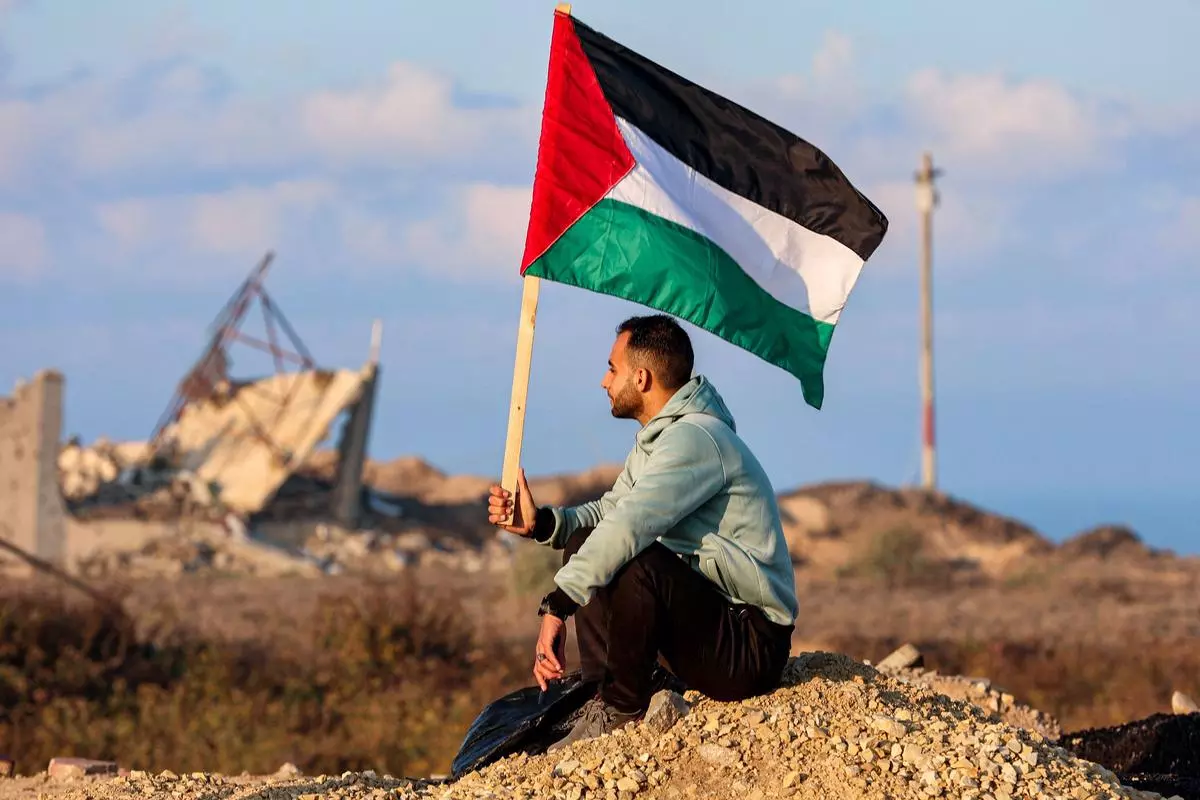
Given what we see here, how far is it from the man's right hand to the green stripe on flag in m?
0.85

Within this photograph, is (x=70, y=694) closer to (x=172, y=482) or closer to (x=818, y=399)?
(x=818, y=399)

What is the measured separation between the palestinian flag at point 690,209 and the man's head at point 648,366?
37 cm

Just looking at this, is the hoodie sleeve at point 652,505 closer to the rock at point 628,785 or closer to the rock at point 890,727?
the rock at point 628,785

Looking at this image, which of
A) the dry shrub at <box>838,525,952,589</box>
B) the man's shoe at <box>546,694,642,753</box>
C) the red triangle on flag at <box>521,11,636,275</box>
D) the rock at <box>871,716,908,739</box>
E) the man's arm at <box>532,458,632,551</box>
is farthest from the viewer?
the dry shrub at <box>838,525,952,589</box>

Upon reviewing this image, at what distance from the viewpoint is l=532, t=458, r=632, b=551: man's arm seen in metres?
6.23

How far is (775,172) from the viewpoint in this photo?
6750 millimetres

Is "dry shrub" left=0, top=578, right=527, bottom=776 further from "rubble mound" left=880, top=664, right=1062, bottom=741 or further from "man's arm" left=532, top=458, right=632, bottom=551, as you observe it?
"man's arm" left=532, top=458, right=632, bottom=551

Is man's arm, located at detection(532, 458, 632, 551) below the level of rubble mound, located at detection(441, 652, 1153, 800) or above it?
above

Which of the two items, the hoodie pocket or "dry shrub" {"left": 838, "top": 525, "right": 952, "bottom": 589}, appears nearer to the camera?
the hoodie pocket

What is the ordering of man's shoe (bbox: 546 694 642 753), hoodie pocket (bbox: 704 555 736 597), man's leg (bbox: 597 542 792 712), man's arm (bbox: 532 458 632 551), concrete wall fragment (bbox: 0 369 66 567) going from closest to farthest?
man's leg (bbox: 597 542 792 712), hoodie pocket (bbox: 704 555 736 597), man's shoe (bbox: 546 694 642 753), man's arm (bbox: 532 458 632 551), concrete wall fragment (bbox: 0 369 66 567)

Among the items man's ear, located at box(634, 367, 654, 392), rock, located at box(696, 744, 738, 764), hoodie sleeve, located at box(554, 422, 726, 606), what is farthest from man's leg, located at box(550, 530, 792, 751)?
man's ear, located at box(634, 367, 654, 392)

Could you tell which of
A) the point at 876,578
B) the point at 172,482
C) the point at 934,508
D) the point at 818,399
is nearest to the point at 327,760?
the point at 818,399

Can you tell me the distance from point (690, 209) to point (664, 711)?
2023 millimetres

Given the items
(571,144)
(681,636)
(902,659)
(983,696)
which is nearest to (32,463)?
(902,659)
